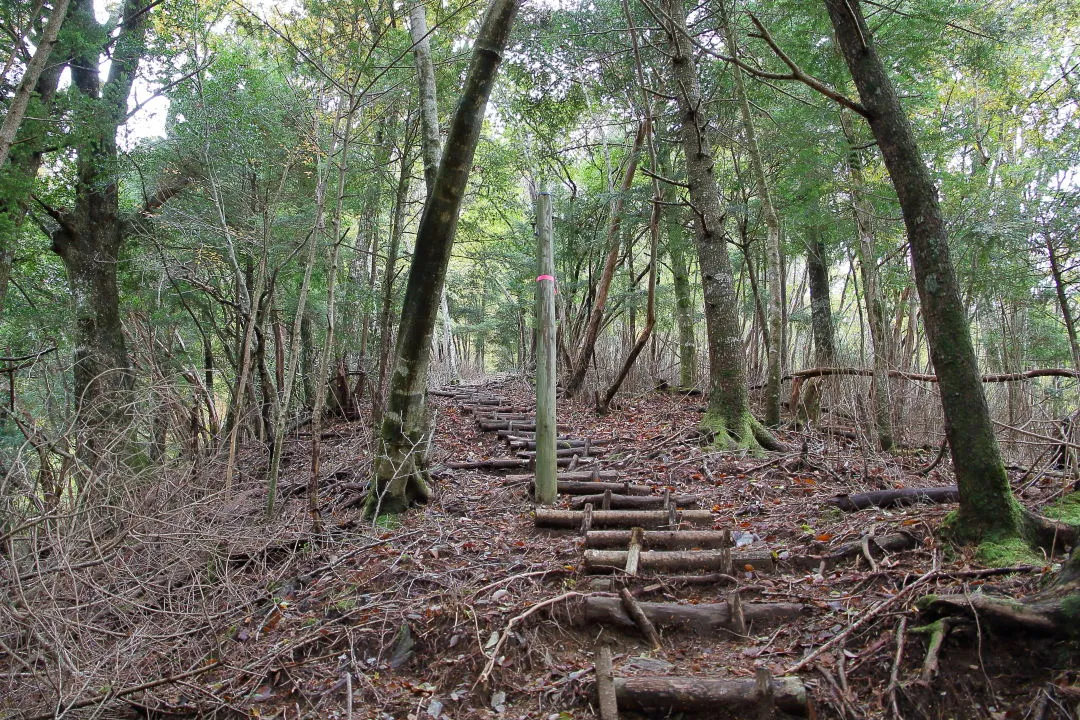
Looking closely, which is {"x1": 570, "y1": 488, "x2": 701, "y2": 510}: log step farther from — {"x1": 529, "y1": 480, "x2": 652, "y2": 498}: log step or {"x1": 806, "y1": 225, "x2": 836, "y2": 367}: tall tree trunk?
{"x1": 806, "y1": 225, "x2": 836, "y2": 367}: tall tree trunk

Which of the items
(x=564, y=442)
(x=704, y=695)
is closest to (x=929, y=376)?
(x=564, y=442)

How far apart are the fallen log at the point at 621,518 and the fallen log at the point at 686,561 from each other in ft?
2.15

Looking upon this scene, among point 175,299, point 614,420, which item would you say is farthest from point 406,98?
point 614,420

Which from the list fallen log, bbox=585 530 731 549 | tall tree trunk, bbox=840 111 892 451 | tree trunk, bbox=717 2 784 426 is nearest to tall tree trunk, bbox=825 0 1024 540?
fallen log, bbox=585 530 731 549

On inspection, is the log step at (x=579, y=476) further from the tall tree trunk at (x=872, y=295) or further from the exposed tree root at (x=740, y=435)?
the tall tree trunk at (x=872, y=295)

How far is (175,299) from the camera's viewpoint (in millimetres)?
7766

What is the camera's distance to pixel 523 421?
26.6 feet

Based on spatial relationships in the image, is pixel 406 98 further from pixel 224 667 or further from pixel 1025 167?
pixel 1025 167

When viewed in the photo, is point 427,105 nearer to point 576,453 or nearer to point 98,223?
point 576,453

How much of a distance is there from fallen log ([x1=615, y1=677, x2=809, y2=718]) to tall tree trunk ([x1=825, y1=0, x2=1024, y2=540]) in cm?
136

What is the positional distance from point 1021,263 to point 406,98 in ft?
31.8

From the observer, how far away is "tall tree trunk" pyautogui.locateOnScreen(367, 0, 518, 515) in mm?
4438

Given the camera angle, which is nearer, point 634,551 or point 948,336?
point 948,336

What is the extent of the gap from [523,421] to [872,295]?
484 centimetres
